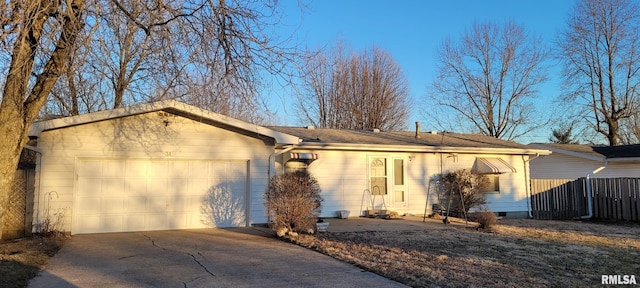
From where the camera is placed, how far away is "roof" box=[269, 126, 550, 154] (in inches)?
561

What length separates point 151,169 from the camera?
1148 cm

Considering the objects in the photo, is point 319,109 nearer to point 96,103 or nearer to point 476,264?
point 96,103

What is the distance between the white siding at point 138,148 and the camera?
412 inches

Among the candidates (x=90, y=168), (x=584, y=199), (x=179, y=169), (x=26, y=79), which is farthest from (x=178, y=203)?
(x=584, y=199)

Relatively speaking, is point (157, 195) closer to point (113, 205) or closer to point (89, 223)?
point (113, 205)

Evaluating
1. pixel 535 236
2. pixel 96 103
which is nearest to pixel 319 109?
pixel 96 103

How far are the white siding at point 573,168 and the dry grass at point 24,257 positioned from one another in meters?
19.9

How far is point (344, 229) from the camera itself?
11.5 metres

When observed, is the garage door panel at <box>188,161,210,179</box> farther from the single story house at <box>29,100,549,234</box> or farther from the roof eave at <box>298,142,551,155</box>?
the roof eave at <box>298,142,551,155</box>

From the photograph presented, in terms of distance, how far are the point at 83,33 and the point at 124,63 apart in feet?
32.4

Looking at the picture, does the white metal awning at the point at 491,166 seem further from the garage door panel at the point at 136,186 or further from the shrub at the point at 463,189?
the garage door panel at the point at 136,186

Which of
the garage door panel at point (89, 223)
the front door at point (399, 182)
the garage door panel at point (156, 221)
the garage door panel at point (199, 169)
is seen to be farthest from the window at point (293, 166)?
the garage door panel at point (89, 223)

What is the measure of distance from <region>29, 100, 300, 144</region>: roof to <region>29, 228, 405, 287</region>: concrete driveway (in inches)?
105

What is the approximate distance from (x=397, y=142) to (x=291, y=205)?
6593 mm
